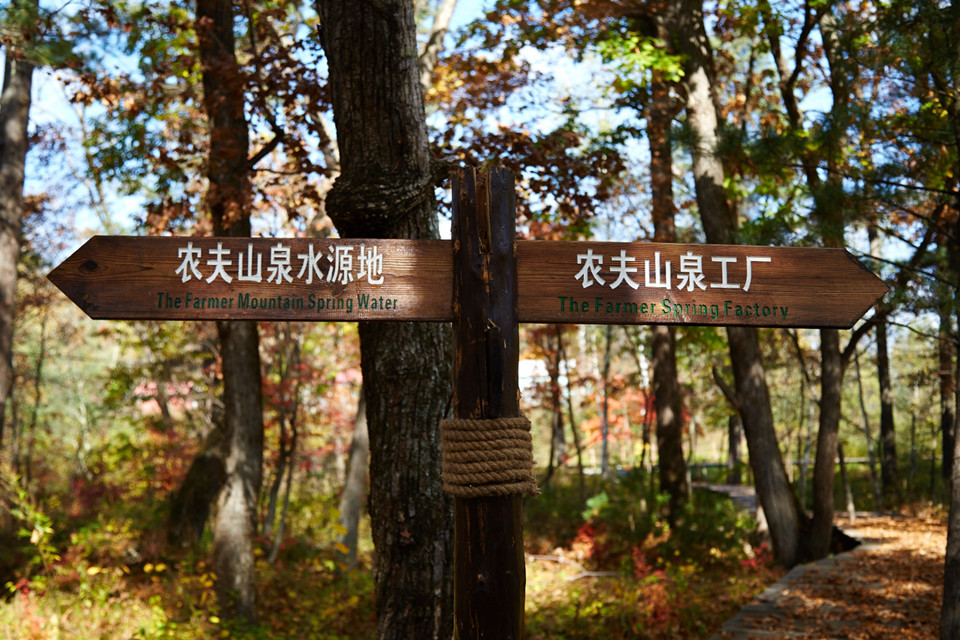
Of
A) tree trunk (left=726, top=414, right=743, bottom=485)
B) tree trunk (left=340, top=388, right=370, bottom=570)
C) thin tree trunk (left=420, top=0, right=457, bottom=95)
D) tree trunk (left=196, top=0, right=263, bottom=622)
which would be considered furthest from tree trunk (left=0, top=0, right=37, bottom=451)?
tree trunk (left=726, top=414, right=743, bottom=485)

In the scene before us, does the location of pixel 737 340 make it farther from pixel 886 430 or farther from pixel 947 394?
pixel 886 430

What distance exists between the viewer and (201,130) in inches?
428

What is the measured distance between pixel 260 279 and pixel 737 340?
7721mm

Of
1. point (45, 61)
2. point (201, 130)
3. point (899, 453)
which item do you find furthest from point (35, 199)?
point (899, 453)

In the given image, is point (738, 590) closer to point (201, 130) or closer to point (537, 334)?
point (537, 334)

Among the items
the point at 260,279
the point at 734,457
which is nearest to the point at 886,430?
the point at 734,457

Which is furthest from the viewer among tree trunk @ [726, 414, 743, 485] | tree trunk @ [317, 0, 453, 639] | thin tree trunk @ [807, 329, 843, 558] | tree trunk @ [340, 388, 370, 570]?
tree trunk @ [726, 414, 743, 485]

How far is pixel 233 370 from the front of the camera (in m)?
7.44

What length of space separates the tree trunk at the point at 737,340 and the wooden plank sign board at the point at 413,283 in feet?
20.6

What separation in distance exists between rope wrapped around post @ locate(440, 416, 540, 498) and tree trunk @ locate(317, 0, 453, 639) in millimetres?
1362

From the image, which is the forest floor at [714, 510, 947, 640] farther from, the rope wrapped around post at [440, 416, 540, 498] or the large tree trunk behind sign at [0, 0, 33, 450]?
the large tree trunk behind sign at [0, 0, 33, 450]

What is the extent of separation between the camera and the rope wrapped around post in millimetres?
2441

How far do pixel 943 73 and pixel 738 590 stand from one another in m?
5.26

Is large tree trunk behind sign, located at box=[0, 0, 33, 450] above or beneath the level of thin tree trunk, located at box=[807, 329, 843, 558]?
above
